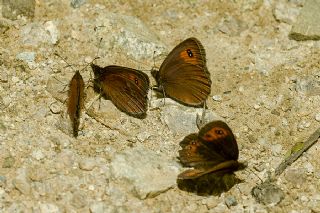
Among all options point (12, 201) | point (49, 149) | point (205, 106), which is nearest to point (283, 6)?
point (205, 106)

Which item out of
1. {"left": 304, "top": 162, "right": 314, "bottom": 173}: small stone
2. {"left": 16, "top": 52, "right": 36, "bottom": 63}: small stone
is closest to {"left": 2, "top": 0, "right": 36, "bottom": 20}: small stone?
{"left": 16, "top": 52, "right": 36, "bottom": 63}: small stone

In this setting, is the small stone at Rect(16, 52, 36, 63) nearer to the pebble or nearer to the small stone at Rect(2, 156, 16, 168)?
the small stone at Rect(2, 156, 16, 168)

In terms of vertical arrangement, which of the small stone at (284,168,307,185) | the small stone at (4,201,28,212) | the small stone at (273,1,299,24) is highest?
the small stone at (273,1,299,24)

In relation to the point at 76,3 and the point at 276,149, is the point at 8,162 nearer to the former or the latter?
the point at 76,3

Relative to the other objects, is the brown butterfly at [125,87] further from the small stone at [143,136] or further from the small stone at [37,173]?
the small stone at [37,173]

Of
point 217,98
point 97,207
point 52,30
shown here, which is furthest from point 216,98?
point 52,30

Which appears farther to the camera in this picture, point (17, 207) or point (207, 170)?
point (207, 170)

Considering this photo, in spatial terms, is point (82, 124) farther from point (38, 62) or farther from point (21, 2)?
point (21, 2)
